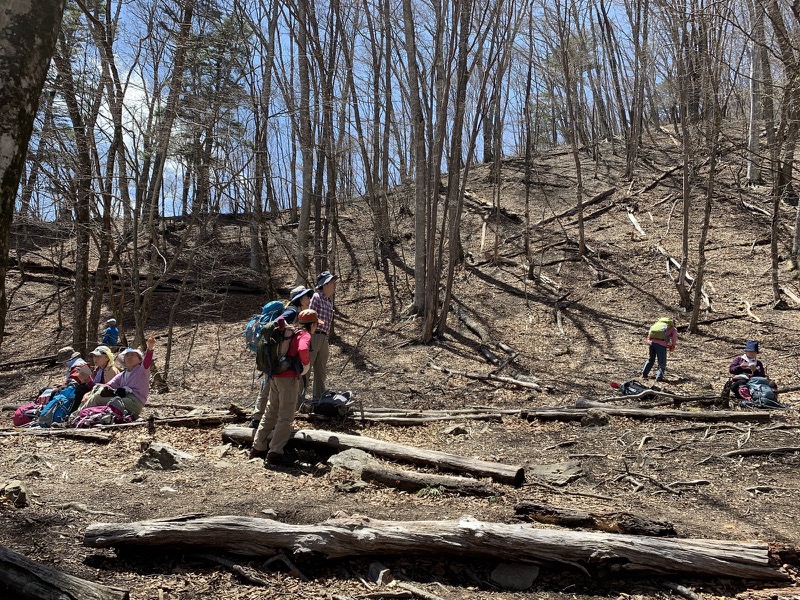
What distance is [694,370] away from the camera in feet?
38.5

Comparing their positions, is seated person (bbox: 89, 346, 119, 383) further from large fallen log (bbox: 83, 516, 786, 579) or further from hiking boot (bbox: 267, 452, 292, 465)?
large fallen log (bbox: 83, 516, 786, 579)

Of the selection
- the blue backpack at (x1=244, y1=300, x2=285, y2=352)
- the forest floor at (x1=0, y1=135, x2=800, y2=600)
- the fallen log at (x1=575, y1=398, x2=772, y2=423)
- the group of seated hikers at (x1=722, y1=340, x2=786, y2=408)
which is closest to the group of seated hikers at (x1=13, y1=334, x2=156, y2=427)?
the forest floor at (x1=0, y1=135, x2=800, y2=600)

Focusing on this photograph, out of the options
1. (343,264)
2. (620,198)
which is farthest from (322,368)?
(620,198)

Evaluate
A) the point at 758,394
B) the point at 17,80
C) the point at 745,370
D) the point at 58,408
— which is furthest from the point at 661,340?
the point at 17,80

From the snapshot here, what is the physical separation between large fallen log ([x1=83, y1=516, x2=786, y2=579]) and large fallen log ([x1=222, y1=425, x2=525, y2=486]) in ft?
5.54

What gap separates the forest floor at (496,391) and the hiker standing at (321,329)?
72cm

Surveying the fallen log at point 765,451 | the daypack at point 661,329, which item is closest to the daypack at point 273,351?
the fallen log at point 765,451

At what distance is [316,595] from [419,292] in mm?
12713

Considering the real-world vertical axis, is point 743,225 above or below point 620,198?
below

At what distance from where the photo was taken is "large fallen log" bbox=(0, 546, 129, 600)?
2648 millimetres

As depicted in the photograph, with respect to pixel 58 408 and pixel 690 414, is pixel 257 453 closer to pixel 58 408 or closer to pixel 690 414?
pixel 58 408

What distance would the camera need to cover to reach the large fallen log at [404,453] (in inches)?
220

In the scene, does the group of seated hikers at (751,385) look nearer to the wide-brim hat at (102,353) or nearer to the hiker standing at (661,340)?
the hiker standing at (661,340)

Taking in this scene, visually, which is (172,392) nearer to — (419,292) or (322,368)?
(322,368)
